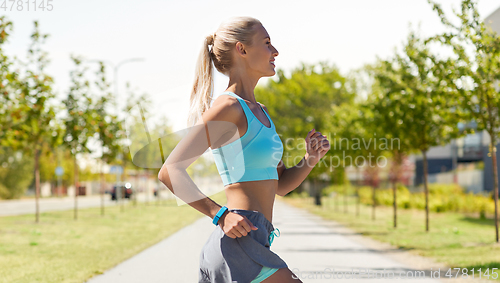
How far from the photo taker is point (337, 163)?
28078mm

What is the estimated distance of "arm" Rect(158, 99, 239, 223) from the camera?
6.36 ft

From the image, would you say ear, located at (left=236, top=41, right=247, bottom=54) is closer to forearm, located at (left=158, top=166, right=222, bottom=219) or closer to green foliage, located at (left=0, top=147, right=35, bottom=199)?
forearm, located at (left=158, top=166, right=222, bottom=219)

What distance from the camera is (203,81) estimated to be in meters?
2.25

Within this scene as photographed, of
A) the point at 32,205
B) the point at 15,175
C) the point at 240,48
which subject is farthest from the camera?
the point at 15,175

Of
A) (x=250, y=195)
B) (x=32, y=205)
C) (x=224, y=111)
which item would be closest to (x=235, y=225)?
(x=250, y=195)

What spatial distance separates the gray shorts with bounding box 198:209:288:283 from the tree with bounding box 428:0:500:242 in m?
9.49

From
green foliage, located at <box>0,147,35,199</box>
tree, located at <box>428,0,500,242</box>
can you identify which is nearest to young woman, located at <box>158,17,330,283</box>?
tree, located at <box>428,0,500,242</box>

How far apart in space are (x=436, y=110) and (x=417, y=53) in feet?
4.51

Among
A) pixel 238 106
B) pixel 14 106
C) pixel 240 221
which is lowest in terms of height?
pixel 240 221

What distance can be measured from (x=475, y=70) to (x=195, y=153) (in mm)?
10448

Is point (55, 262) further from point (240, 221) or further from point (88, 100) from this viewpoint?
point (88, 100)

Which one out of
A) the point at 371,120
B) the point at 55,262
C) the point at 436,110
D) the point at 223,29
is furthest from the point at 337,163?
the point at 223,29

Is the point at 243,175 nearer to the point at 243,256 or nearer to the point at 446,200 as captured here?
the point at 243,256

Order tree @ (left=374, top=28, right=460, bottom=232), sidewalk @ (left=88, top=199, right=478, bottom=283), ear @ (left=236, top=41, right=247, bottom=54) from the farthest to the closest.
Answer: tree @ (left=374, top=28, right=460, bottom=232) < sidewalk @ (left=88, top=199, right=478, bottom=283) < ear @ (left=236, top=41, right=247, bottom=54)
